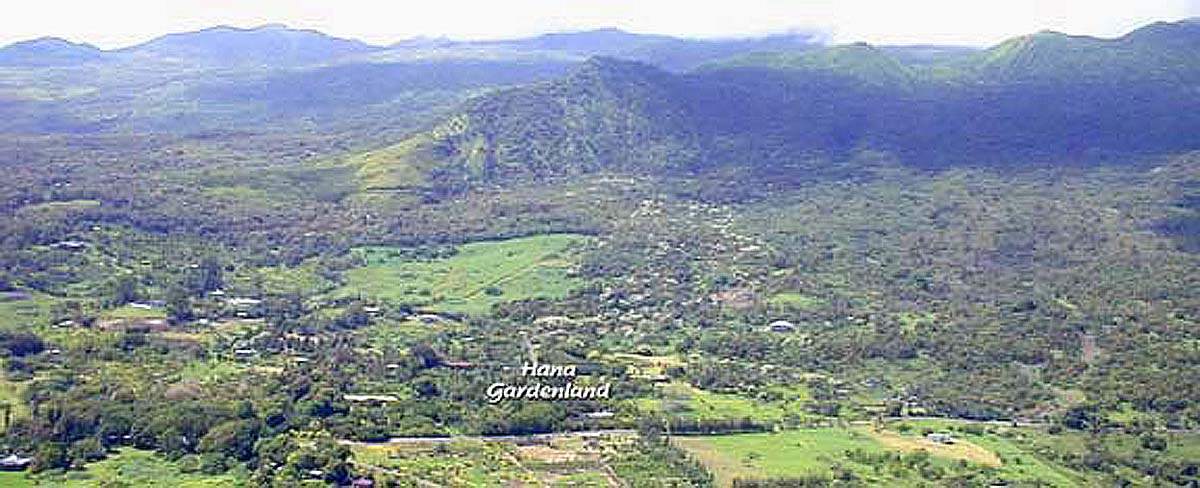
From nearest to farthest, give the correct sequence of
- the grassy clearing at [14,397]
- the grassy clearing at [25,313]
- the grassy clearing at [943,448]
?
1. the grassy clearing at [14,397]
2. the grassy clearing at [943,448]
3. the grassy clearing at [25,313]

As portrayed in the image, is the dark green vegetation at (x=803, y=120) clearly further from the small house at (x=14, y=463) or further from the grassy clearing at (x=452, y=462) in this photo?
the small house at (x=14, y=463)

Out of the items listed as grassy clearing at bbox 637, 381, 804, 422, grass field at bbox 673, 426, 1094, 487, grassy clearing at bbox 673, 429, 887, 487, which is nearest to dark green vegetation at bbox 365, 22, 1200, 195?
grassy clearing at bbox 637, 381, 804, 422

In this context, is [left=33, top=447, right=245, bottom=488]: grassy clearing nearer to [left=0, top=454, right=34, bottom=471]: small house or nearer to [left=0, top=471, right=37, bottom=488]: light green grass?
[left=0, top=471, right=37, bottom=488]: light green grass

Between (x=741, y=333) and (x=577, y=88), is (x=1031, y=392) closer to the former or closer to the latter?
(x=741, y=333)

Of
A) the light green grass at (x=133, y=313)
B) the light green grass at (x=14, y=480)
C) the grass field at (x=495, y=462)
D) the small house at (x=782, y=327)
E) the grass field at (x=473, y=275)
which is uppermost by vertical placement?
the light green grass at (x=14, y=480)

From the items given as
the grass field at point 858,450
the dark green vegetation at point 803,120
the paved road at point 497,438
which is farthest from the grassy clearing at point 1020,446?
the dark green vegetation at point 803,120

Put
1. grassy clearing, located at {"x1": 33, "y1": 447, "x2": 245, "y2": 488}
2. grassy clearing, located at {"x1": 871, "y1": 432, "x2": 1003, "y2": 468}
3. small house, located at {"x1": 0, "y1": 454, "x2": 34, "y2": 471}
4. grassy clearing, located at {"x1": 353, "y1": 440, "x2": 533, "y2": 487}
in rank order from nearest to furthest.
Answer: grassy clearing, located at {"x1": 33, "y1": 447, "x2": 245, "y2": 488} → small house, located at {"x1": 0, "y1": 454, "x2": 34, "y2": 471} → grassy clearing, located at {"x1": 353, "y1": 440, "x2": 533, "y2": 487} → grassy clearing, located at {"x1": 871, "y1": 432, "x2": 1003, "y2": 468}

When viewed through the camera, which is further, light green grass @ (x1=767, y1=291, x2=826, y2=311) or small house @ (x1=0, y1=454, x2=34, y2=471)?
light green grass @ (x1=767, y1=291, x2=826, y2=311)

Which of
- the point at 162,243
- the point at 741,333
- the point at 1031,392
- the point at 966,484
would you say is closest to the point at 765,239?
the point at 741,333
